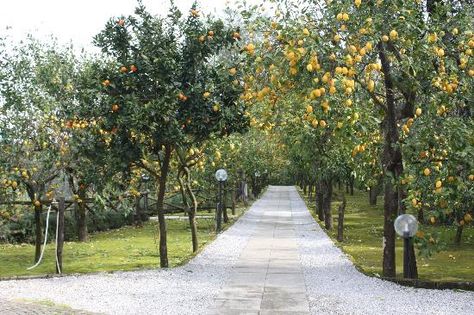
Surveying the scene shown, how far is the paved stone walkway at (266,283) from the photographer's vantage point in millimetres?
9367

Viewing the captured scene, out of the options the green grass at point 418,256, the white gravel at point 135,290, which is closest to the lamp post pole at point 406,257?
the green grass at point 418,256

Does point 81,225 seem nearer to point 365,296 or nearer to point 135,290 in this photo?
point 135,290

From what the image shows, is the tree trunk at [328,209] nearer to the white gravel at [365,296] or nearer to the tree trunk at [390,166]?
the white gravel at [365,296]

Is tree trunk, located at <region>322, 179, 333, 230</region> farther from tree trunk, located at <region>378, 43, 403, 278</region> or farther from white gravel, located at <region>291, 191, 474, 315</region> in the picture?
tree trunk, located at <region>378, 43, 403, 278</region>

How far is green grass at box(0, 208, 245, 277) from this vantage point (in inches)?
612

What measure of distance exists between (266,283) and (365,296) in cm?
→ 205

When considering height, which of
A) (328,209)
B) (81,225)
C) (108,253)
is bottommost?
(108,253)

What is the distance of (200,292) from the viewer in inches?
418

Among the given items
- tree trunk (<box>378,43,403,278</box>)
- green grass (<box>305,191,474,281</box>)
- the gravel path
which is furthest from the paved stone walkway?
tree trunk (<box>378,43,403,278</box>)

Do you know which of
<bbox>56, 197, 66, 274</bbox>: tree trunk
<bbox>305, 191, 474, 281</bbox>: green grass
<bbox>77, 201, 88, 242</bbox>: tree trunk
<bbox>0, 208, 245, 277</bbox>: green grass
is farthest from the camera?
<bbox>77, 201, 88, 242</bbox>: tree trunk

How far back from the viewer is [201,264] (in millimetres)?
14414

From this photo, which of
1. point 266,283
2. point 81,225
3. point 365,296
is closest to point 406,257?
point 365,296

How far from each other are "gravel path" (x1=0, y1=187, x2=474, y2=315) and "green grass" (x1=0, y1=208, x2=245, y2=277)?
7.91ft

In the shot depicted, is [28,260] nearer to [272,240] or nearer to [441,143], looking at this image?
[272,240]
